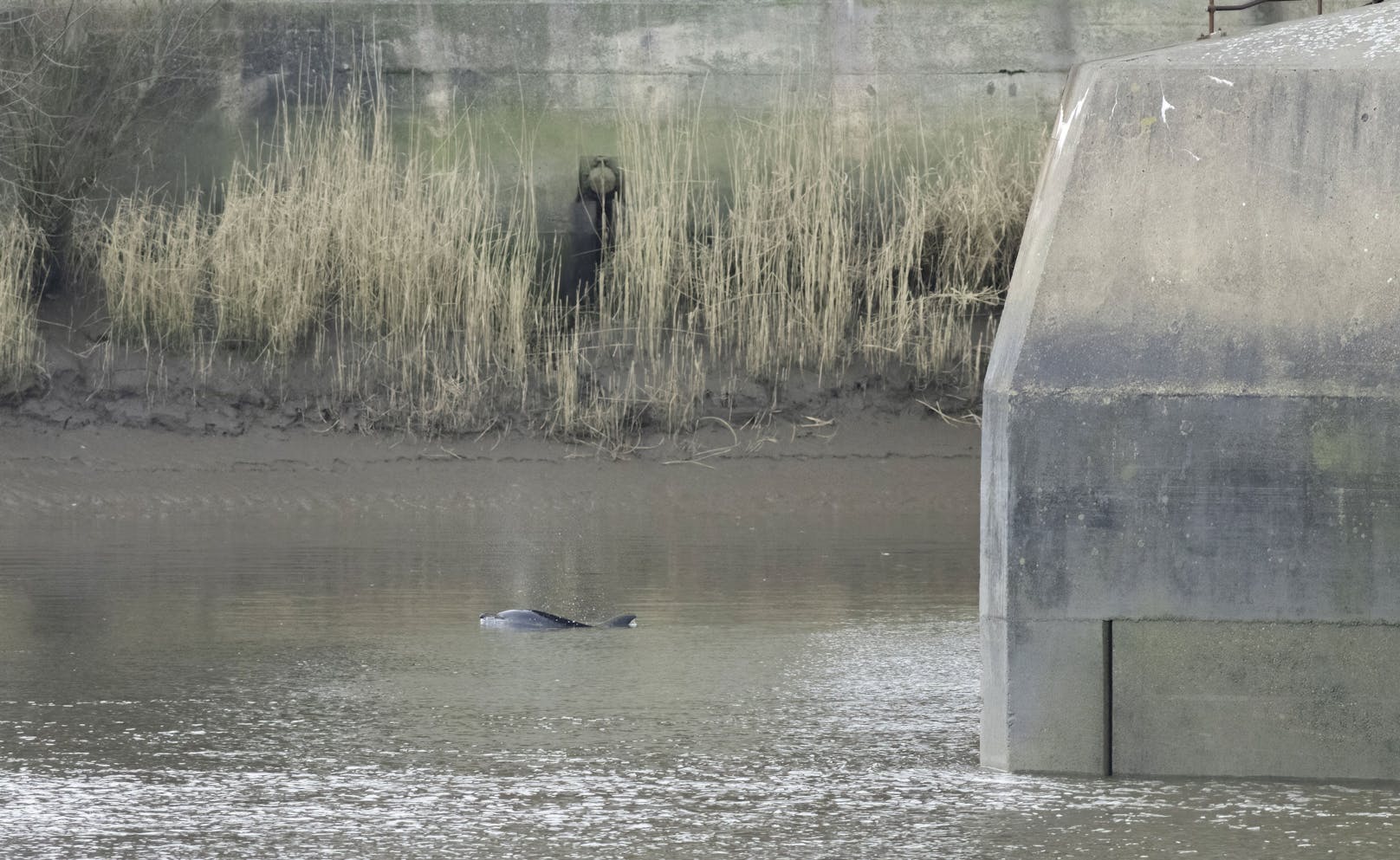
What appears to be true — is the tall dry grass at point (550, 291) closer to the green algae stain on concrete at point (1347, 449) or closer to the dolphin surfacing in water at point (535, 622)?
the dolphin surfacing in water at point (535, 622)

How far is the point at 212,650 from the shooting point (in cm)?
616

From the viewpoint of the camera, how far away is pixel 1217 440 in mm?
4555

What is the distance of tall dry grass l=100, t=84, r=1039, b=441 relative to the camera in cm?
1065

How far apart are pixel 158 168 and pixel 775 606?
622cm

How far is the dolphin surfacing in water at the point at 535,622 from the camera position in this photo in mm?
6504

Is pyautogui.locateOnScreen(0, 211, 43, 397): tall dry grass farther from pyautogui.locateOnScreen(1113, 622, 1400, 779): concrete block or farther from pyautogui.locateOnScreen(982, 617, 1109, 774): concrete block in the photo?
pyautogui.locateOnScreen(1113, 622, 1400, 779): concrete block

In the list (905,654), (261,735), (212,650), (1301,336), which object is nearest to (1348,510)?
(1301,336)

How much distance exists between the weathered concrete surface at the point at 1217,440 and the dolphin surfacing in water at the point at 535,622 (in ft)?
6.73

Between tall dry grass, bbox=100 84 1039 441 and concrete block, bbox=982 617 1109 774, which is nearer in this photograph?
concrete block, bbox=982 617 1109 774

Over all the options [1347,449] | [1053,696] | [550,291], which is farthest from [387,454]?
[1347,449]

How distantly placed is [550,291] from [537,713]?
6347 millimetres

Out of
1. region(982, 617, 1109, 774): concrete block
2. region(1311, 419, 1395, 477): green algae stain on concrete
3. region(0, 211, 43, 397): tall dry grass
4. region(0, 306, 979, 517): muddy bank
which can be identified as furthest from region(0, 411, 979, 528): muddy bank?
region(1311, 419, 1395, 477): green algae stain on concrete

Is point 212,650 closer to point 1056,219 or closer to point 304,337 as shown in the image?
point 1056,219

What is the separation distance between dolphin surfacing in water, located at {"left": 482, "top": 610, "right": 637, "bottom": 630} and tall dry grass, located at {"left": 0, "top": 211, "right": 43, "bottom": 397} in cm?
494
